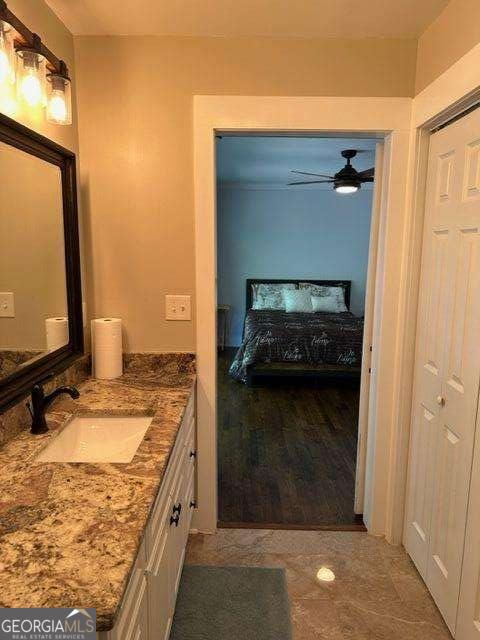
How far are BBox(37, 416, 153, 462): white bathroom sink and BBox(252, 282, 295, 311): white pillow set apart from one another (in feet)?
15.3

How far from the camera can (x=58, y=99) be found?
161cm

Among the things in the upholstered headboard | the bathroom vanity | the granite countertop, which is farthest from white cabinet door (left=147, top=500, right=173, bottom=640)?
the upholstered headboard

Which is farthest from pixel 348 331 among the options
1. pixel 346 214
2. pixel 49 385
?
pixel 49 385

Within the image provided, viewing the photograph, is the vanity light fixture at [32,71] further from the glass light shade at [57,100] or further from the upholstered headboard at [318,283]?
the upholstered headboard at [318,283]

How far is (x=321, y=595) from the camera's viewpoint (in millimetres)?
1909

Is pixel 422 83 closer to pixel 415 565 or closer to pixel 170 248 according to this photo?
pixel 170 248

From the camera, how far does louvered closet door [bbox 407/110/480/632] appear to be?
5.17 ft

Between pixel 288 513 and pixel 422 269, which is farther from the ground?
pixel 422 269

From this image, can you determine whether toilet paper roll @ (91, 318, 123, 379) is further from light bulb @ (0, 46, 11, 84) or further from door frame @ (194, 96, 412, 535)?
light bulb @ (0, 46, 11, 84)

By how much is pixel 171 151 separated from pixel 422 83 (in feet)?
3.76

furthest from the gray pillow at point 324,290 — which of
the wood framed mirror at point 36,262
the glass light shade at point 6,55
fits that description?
the glass light shade at point 6,55

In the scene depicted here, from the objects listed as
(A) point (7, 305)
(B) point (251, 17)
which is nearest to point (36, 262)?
(A) point (7, 305)

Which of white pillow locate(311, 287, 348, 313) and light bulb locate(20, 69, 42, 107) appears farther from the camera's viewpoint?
white pillow locate(311, 287, 348, 313)

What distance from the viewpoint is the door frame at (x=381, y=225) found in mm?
1968
